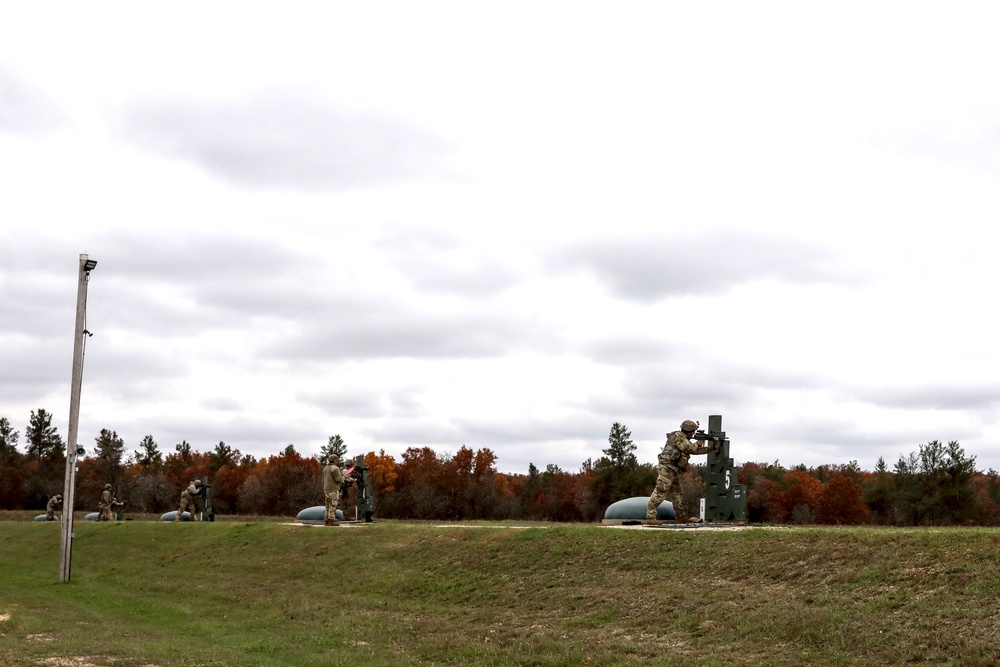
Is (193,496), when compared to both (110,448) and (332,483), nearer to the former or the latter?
(332,483)

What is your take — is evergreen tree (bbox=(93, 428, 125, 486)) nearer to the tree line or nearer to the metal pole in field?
the tree line

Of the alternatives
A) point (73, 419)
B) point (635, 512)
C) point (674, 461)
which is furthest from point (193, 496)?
point (674, 461)

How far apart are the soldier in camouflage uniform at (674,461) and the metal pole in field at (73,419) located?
644 inches

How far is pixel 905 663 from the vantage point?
1270cm

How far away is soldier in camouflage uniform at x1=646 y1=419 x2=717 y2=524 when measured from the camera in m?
24.8

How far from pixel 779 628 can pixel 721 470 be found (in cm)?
1085

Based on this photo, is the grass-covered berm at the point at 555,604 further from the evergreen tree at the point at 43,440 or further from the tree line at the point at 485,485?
the evergreen tree at the point at 43,440

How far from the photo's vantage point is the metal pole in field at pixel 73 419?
99.2 feet

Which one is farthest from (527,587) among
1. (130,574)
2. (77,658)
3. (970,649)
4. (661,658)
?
(130,574)

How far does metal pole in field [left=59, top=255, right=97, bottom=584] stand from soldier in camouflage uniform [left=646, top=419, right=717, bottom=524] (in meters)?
16.3

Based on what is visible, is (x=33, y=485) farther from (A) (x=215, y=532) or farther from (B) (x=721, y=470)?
(B) (x=721, y=470)

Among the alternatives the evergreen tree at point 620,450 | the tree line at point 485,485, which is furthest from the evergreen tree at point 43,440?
the evergreen tree at point 620,450

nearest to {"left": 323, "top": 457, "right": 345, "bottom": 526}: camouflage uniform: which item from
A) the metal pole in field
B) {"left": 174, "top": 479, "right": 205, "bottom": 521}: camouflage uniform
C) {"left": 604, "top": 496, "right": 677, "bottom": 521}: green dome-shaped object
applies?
the metal pole in field

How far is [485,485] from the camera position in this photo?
2832 inches
